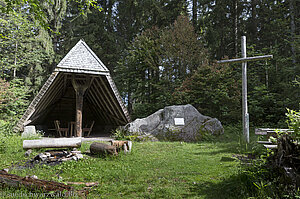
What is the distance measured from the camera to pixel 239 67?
14102 millimetres

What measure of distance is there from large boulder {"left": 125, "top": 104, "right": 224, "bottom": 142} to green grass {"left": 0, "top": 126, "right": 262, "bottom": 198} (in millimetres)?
2696

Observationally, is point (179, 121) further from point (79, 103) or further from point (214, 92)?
point (79, 103)

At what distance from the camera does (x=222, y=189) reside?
3.51 meters

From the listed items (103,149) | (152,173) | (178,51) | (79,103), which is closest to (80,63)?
(79,103)

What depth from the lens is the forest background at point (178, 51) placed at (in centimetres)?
1260

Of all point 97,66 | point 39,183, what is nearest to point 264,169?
point 39,183

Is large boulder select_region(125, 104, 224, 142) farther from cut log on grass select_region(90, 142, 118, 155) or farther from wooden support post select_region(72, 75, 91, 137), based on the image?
cut log on grass select_region(90, 142, 118, 155)

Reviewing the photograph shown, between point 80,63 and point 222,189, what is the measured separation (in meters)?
7.74

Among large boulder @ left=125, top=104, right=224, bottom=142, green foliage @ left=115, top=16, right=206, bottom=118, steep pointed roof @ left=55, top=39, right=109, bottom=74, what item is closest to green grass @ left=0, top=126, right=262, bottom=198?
large boulder @ left=125, top=104, right=224, bottom=142

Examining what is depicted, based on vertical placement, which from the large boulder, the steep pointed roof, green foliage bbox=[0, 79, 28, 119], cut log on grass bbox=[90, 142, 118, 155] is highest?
the steep pointed roof

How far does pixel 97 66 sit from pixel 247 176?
24.9ft

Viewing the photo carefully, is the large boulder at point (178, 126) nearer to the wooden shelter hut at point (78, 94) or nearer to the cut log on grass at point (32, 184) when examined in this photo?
the wooden shelter hut at point (78, 94)

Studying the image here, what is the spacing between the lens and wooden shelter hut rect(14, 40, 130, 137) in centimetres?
A: 896

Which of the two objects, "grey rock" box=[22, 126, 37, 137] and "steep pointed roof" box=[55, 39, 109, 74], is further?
"grey rock" box=[22, 126, 37, 137]
